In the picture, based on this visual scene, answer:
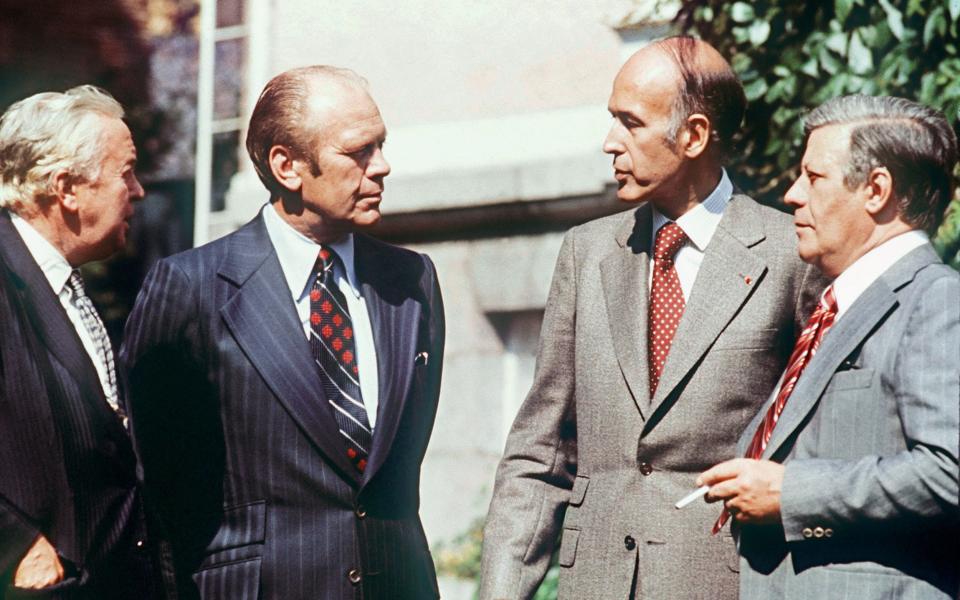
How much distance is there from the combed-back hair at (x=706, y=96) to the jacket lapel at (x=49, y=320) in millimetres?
1666

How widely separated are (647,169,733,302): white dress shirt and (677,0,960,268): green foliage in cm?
124

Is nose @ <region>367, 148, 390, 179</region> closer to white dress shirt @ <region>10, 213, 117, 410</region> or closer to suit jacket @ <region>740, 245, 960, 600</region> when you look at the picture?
white dress shirt @ <region>10, 213, 117, 410</region>

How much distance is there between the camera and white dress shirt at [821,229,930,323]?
13.2ft

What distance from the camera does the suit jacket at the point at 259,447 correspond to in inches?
179

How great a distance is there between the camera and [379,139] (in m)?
4.86

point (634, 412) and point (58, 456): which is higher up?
point (634, 412)

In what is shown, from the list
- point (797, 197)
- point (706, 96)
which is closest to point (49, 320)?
point (706, 96)

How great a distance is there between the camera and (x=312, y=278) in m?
4.83

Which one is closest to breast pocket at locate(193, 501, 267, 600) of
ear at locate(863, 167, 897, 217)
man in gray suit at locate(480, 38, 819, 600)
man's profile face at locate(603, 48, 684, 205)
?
man in gray suit at locate(480, 38, 819, 600)

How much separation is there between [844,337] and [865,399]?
0.54ft

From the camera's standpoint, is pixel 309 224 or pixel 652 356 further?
pixel 309 224

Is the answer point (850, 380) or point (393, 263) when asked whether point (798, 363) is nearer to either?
point (850, 380)

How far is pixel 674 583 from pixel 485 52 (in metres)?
5.24

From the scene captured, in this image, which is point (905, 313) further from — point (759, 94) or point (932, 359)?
point (759, 94)
